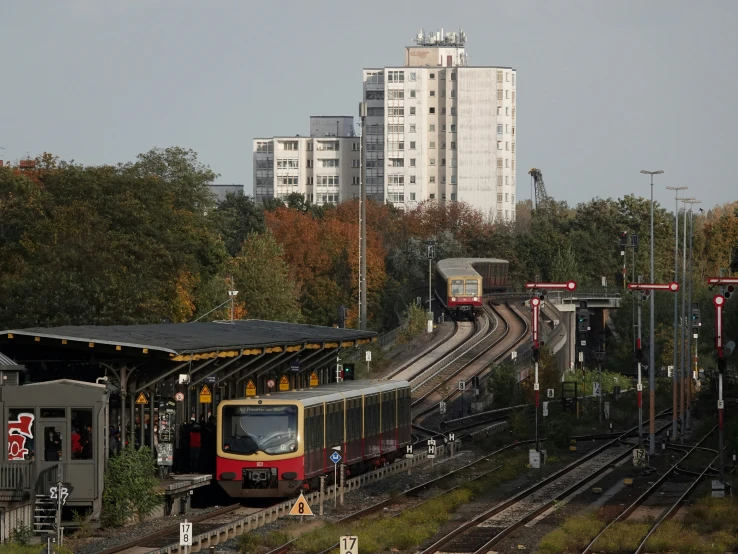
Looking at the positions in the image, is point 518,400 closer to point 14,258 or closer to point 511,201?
point 14,258

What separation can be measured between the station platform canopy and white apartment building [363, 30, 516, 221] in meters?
127

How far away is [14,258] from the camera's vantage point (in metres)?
67.1

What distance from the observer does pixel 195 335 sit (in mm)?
32156

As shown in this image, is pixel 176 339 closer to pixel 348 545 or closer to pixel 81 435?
pixel 81 435

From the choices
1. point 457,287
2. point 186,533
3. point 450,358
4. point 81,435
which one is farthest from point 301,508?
point 457,287

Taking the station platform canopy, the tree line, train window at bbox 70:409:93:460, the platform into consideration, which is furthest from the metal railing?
train window at bbox 70:409:93:460

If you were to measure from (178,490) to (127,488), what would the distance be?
185cm

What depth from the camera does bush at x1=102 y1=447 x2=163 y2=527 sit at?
1052 inches

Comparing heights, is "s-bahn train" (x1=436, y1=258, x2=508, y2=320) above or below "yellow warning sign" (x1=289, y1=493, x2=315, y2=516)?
above

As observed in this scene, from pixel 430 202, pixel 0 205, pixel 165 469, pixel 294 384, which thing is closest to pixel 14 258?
pixel 0 205

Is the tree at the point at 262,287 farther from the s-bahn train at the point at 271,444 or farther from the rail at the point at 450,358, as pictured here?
the s-bahn train at the point at 271,444

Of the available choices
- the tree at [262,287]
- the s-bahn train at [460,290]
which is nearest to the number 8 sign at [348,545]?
the s-bahn train at [460,290]

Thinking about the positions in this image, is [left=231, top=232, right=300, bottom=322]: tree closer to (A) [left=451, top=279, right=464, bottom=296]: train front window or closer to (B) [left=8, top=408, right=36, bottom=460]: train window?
(A) [left=451, top=279, right=464, bottom=296]: train front window

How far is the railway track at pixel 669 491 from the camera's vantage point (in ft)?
88.2
